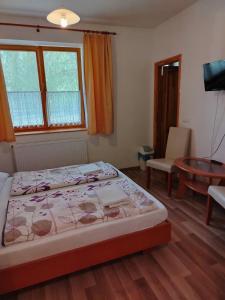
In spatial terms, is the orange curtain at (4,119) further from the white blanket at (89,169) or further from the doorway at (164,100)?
the doorway at (164,100)

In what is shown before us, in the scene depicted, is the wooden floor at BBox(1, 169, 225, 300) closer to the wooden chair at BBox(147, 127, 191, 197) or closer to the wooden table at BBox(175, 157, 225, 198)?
the wooden table at BBox(175, 157, 225, 198)

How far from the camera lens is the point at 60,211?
186 cm

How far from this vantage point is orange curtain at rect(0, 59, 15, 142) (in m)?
3.21

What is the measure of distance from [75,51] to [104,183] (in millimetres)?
2531

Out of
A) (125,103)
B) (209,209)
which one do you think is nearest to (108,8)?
(125,103)

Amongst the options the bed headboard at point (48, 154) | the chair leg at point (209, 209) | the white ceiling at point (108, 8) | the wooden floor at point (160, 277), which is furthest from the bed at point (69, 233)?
the white ceiling at point (108, 8)

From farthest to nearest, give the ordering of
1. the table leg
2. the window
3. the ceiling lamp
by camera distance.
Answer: the window → the table leg → the ceiling lamp

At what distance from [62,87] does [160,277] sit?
10.6 feet

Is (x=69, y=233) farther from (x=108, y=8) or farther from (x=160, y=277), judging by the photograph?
(x=108, y=8)

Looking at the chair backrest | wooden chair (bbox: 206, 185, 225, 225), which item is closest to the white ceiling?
the chair backrest

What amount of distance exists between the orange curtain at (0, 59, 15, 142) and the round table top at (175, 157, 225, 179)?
2.62 meters

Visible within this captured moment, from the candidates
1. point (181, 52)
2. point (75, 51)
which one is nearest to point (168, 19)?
point (181, 52)

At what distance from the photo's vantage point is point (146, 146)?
165 inches

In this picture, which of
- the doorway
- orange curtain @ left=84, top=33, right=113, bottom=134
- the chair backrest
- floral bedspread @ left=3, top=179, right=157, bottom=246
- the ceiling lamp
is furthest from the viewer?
the doorway
